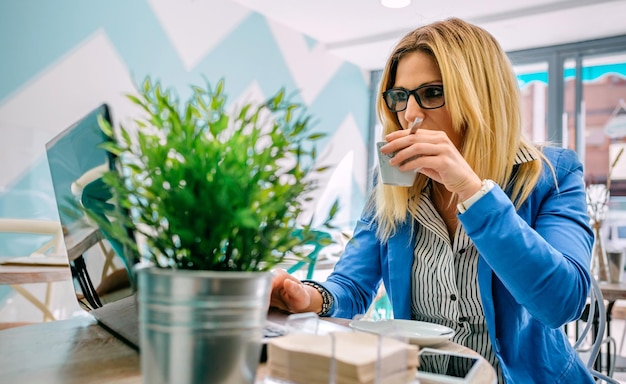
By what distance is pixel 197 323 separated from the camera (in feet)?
1.54

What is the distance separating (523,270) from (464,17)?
4.25 metres

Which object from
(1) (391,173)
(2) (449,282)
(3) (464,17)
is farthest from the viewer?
(3) (464,17)

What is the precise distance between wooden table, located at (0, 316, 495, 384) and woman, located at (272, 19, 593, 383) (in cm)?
27

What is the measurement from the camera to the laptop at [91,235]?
2.28 ft

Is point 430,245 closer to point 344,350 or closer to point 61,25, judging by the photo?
point 344,350

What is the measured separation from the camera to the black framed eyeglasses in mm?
1221

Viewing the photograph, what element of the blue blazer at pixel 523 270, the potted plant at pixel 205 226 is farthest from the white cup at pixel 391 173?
the potted plant at pixel 205 226

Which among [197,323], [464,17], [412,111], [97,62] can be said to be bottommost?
[197,323]

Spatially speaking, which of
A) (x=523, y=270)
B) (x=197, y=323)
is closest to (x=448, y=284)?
(x=523, y=270)

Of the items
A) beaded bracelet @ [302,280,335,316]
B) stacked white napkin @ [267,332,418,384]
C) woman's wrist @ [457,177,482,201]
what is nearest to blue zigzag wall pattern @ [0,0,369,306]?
beaded bracelet @ [302,280,335,316]

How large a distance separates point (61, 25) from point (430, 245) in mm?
2960

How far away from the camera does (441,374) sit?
0.60 metres

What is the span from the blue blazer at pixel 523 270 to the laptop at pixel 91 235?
0.46 metres

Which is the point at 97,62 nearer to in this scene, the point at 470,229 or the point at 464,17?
the point at 464,17
